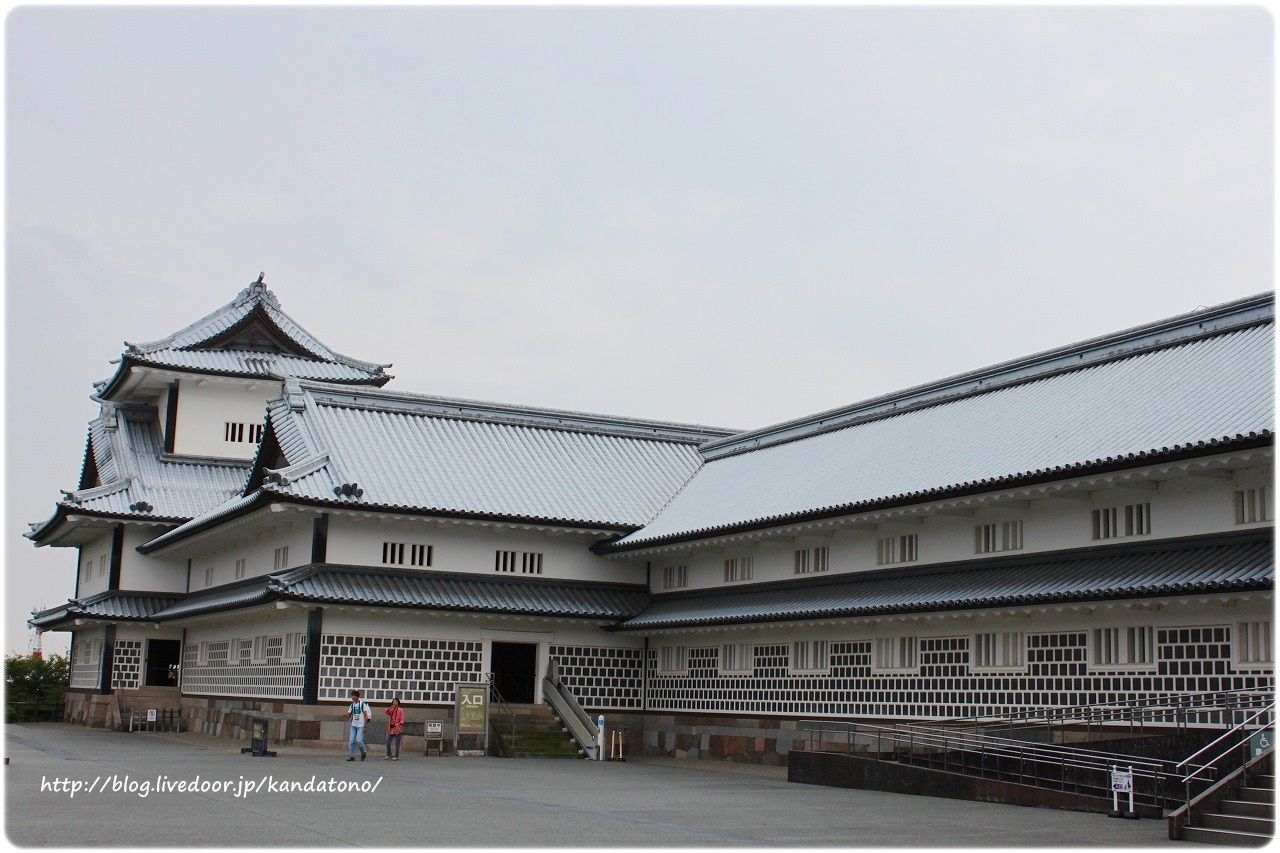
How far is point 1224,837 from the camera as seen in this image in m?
20.1

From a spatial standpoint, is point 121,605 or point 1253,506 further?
point 121,605

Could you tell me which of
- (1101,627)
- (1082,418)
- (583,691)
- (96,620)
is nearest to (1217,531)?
(1101,627)

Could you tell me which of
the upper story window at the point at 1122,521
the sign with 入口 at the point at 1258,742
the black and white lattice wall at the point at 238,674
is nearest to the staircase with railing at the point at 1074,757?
the sign with 入口 at the point at 1258,742

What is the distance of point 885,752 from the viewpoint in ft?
99.0

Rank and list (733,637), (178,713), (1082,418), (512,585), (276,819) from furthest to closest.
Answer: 1. (178,713)
2. (512,585)
3. (733,637)
4. (1082,418)
5. (276,819)

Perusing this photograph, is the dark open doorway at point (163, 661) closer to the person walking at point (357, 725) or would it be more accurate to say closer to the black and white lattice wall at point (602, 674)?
the black and white lattice wall at point (602, 674)

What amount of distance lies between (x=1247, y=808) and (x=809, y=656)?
60.3ft

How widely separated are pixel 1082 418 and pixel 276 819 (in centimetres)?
2133

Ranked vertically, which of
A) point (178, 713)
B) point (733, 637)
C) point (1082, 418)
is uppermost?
point (1082, 418)

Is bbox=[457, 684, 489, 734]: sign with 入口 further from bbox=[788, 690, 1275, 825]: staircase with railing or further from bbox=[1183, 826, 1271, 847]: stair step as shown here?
bbox=[1183, 826, 1271, 847]: stair step

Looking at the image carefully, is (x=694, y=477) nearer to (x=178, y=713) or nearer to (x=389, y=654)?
(x=389, y=654)

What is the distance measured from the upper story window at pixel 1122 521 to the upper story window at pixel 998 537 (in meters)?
2.35

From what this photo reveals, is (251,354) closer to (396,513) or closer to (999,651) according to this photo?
(396,513)

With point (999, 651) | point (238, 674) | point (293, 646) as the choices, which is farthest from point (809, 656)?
point (238, 674)
